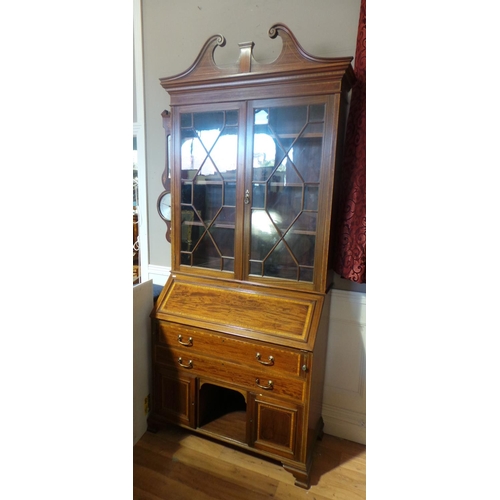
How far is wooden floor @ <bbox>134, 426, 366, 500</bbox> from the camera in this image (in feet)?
4.65

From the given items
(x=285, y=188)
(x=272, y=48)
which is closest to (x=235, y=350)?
(x=285, y=188)

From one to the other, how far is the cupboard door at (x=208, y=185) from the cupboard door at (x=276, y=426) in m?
0.70

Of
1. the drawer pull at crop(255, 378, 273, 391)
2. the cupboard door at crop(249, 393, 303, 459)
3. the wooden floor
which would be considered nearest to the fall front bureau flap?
the drawer pull at crop(255, 378, 273, 391)

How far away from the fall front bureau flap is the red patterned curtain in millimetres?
235

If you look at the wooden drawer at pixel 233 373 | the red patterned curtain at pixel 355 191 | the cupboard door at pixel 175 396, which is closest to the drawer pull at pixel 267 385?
the wooden drawer at pixel 233 373

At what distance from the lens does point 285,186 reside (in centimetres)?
149

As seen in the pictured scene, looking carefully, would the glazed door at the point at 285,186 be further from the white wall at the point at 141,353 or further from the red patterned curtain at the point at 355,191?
the white wall at the point at 141,353

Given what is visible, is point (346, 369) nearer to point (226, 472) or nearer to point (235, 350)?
point (235, 350)

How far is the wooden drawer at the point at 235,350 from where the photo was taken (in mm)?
1376
